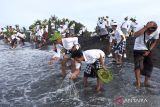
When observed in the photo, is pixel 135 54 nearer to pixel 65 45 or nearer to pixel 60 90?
pixel 65 45

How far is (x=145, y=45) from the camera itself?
471 inches

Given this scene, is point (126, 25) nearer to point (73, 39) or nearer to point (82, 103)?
point (73, 39)

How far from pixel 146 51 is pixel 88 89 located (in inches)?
80.9

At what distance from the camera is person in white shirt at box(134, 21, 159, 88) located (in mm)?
11625

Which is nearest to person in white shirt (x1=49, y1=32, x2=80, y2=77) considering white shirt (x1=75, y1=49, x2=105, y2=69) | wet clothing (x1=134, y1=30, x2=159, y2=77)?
white shirt (x1=75, y1=49, x2=105, y2=69)

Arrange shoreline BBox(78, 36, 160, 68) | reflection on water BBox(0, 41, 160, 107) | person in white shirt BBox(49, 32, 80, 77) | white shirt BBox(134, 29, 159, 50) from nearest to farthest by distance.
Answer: reflection on water BBox(0, 41, 160, 107)
white shirt BBox(134, 29, 159, 50)
person in white shirt BBox(49, 32, 80, 77)
shoreline BBox(78, 36, 160, 68)

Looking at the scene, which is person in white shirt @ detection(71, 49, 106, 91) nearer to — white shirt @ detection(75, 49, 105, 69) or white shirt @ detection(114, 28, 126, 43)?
white shirt @ detection(75, 49, 105, 69)

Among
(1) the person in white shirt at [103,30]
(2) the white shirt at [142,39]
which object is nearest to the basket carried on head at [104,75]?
(2) the white shirt at [142,39]

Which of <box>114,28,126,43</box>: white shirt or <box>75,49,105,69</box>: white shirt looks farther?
<box>114,28,126,43</box>: white shirt

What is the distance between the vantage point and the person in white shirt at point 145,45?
38.1ft

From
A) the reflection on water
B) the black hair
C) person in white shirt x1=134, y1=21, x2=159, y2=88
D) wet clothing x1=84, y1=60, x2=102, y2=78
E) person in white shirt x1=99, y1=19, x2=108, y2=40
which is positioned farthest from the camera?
person in white shirt x1=99, y1=19, x2=108, y2=40

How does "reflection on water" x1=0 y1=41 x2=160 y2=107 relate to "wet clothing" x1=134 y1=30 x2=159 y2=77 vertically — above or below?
below

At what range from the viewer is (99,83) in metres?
12.3

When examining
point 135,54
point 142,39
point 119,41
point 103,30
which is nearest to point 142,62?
point 135,54
